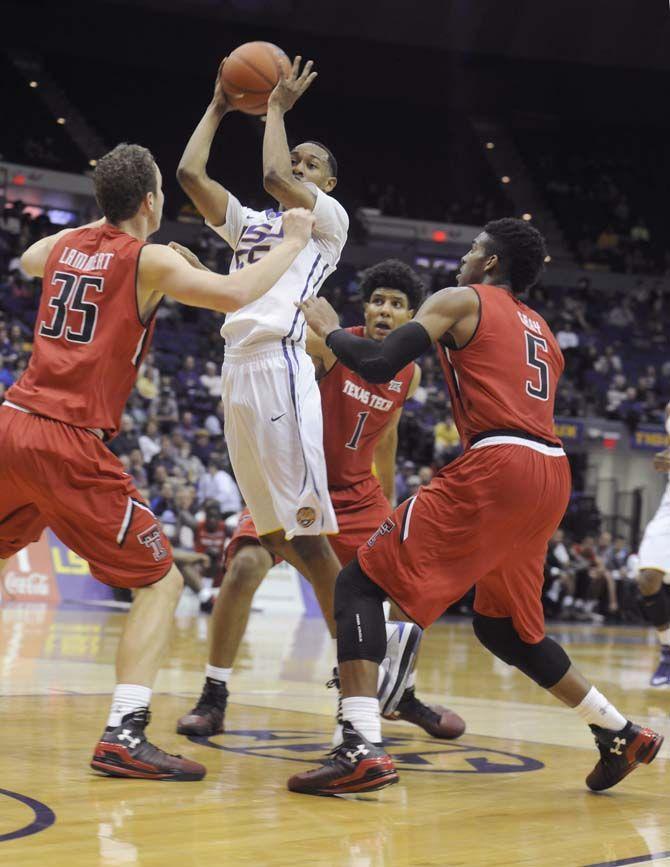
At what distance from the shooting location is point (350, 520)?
5684mm

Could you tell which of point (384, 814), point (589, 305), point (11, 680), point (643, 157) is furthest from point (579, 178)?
point (384, 814)

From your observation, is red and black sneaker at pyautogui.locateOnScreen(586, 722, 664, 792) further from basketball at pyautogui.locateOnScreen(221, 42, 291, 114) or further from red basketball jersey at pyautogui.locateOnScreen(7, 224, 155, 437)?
basketball at pyautogui.locateOnScreen(221, 42, 291, 114)

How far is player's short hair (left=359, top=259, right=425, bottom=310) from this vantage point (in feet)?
19.0

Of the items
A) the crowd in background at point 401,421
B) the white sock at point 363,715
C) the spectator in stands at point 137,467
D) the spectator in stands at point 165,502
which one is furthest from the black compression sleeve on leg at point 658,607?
the spectator in stands at point 137,467

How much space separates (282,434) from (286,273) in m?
0.72

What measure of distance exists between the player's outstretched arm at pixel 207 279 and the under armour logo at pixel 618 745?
209 cm

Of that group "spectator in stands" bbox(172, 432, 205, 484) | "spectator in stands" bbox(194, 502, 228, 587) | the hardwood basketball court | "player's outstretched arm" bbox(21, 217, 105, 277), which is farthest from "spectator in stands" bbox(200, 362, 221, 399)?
"player's outstretched arm" bbox(21, 217, 105, 277)

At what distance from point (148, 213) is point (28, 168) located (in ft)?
76.2

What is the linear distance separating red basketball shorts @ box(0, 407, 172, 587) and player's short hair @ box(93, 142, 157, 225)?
2.74ft

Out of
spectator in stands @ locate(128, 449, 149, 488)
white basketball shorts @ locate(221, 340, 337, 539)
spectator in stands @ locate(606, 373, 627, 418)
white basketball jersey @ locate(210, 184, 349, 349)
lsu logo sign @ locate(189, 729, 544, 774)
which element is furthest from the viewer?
spectator in stands @ locate(606, 373, 627, 418)

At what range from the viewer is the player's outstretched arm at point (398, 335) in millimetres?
4086

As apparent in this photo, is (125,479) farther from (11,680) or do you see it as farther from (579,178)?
(579,178)

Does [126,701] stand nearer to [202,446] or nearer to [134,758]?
[134,758]

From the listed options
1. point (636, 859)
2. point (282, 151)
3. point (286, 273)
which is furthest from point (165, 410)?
point (636, 859)
